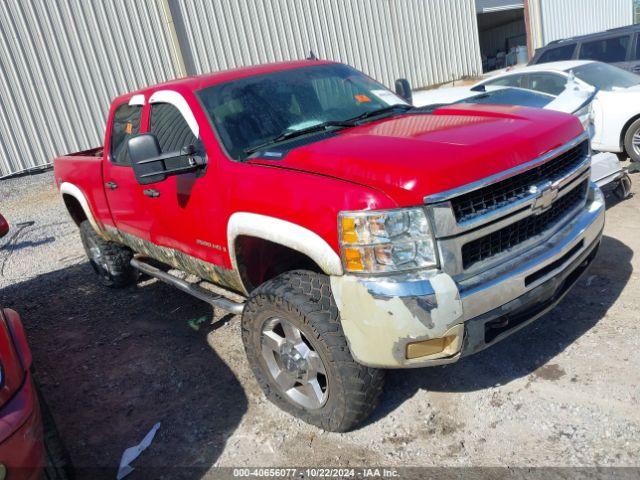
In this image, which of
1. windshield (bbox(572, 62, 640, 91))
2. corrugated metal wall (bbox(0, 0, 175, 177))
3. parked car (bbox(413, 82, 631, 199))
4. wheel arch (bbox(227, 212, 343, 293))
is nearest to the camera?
wheel arch (bbox(227, 212, 343, 293))

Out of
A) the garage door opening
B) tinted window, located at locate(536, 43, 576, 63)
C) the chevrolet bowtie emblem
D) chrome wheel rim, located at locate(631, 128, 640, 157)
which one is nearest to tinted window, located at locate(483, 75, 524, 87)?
chrome wheel rim, located at locate(631, 128, 640, 157)

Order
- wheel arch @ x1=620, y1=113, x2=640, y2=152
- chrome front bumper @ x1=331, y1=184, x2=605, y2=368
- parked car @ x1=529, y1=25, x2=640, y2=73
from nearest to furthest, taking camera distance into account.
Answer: chrome front bumper @ x1=331, y1=184, x2=605, y2=368
wheel arch @ x1=620, y1=113, x2=640, y2=152
parked car @ x1=529, y1=25, x2=640, y2=73

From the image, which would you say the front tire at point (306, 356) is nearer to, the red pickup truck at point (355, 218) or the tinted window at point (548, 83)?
the red pickup truck at point (355, 218)

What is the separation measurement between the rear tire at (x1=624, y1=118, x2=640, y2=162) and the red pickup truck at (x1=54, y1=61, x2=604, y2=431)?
460 cm

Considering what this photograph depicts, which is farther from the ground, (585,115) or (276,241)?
(276,241)

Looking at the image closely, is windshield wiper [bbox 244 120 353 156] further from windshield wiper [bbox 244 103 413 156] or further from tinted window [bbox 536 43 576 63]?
tinted window [bbox 536 43 576 63]

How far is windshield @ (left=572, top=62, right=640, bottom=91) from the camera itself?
7438 millimetres

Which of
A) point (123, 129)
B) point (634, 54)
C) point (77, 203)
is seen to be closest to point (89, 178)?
point (123, 129)

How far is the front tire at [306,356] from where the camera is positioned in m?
2.69

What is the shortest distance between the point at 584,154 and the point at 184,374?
306 cm

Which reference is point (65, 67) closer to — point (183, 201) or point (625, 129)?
point (183, 201)

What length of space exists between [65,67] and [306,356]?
34.3ft

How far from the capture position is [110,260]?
5527 millimetres

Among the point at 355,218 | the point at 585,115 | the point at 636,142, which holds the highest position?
the point at 355,218
